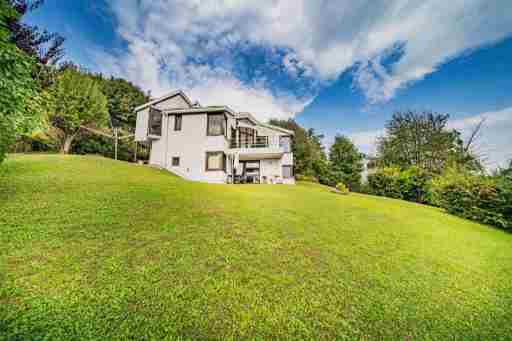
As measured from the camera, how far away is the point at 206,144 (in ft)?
54.3

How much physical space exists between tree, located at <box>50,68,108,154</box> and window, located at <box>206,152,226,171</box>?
13.4 meters

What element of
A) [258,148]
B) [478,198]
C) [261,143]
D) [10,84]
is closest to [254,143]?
[261,143]

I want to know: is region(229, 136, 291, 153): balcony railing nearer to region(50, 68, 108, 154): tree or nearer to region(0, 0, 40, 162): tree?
region(50, 68, 108, 154): tree

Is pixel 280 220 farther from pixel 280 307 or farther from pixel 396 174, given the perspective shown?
pixel 396 174

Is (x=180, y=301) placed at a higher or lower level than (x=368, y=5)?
lower

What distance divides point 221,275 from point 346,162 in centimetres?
2699

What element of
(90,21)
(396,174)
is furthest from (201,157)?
(396,174)

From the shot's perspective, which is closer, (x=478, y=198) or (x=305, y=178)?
(x=478, y=198)

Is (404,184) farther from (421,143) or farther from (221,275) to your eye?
(221,275)

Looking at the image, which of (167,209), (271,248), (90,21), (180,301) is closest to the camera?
(180,301)

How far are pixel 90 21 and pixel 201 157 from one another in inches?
413

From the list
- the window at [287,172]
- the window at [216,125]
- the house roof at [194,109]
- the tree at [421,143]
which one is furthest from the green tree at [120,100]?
the tree at [421,143]

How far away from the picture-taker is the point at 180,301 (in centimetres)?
268

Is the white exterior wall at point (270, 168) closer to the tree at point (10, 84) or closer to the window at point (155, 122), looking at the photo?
the window at point (155, 122)
